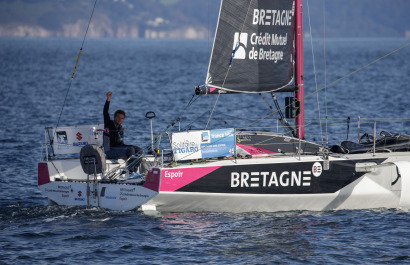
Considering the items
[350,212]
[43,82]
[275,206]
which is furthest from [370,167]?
[43,82]

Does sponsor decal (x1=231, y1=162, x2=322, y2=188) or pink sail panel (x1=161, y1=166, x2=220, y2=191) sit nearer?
pink sail panel (x1=161, y1=166, x2=220, y2=191)

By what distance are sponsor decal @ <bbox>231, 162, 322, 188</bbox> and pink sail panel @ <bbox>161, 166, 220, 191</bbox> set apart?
0.61 meters

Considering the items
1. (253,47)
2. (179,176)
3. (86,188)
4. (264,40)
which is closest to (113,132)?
(86,188)

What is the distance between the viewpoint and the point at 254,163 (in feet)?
51.9

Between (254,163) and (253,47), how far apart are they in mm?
3540

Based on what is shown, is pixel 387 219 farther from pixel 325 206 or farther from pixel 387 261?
pixel 387 261

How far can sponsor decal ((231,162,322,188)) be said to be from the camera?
1579 cm

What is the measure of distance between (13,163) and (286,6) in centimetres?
1011

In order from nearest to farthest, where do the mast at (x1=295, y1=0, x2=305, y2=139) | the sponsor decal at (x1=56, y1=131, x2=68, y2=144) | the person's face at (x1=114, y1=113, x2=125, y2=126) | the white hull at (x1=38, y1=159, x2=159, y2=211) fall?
1. the white hull at (x1=38, y1=159, x2=159, y2=211)
2. the person's face at (x1=114, y1=113, x2=125, y2=126)
3. the sponsor decal at (x1=56, y1=131, x2=68, y2=144)
4. the mast at (x1=295, y1=0, x2=305, y2=139)

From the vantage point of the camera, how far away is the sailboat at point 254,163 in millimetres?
15750

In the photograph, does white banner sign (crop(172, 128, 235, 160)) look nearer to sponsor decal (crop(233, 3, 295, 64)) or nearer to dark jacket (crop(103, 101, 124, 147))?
dark jacket (crop(103, 101, 124, 147))

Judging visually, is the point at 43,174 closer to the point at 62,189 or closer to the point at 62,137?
the point at 62,189

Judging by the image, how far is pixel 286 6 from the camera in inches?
710

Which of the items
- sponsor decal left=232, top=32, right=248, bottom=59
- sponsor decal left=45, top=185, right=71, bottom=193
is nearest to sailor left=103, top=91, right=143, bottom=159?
sponsor decal left=45, top=185, right=71, bottom=193
